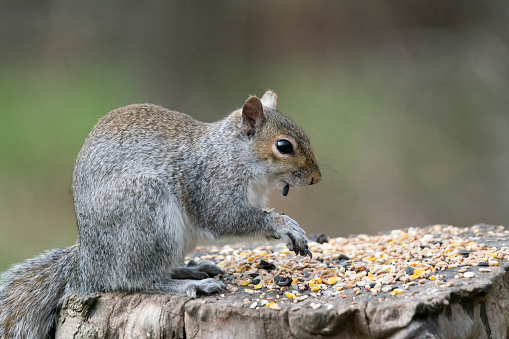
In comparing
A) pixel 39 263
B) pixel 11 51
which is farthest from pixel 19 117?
pixel 39 263

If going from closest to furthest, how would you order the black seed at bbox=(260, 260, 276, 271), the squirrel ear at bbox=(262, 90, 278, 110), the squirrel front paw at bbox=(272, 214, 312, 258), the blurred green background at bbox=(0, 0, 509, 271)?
the squirrel front paw at bbox=(272, 214, 312, 258), the black seed at bbox=(260, 260, 276, 271), the squirrel ear at bbox=(262, 90, 278, 110), the blurred green background at bbox=(0, 0, 509, 271)

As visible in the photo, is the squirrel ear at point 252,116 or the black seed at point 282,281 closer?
the black seed at point 282,281

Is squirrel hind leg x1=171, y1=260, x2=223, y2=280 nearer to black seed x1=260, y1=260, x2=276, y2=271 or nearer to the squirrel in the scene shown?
the squirrel

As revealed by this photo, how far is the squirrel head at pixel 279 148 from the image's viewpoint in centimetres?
281

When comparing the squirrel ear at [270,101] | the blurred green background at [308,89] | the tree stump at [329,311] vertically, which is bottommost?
the tree stump at [329,311]

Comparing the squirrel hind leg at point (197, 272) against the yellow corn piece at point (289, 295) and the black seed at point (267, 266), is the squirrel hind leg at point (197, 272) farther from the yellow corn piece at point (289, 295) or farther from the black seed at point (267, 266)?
the yellow corn piece at point (289, 295)

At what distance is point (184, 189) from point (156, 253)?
1.10 ft

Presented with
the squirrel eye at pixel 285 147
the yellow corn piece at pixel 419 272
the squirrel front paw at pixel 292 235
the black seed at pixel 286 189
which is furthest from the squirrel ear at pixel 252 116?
the yellow corn piece at pixel 419 272

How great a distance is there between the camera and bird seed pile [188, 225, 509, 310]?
248cm

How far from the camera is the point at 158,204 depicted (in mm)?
2643

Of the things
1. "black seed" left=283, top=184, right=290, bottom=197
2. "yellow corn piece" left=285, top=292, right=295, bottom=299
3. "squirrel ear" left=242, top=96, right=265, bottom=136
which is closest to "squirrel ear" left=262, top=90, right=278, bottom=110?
"squirrel ear" left=242, top=96, right=265, bottom=136

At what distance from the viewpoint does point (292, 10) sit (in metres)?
6.05

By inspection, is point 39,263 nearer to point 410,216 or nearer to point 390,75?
point 410,216

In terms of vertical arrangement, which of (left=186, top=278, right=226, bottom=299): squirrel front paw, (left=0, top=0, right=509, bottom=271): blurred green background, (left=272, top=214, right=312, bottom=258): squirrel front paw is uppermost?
(left=0, top=0, right=509, bottom=271): blurred green background
